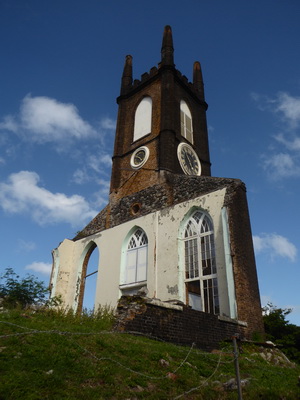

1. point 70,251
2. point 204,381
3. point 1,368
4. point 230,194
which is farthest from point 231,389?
point 70,251

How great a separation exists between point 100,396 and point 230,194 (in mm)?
10355

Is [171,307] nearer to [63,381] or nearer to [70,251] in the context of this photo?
[63,381]

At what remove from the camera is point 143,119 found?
2158 cm

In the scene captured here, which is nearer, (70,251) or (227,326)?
(227,326)

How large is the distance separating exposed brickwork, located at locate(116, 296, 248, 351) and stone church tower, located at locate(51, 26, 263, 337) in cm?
62

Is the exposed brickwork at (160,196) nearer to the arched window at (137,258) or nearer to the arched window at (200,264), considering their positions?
the arched window at (137,258)

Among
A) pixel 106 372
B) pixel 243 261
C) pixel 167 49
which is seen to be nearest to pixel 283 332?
pixel 243 261

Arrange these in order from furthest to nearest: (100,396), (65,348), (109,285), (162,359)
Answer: (109,285), (162,359), (65,348), (100,396)

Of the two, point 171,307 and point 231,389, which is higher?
point 171,307

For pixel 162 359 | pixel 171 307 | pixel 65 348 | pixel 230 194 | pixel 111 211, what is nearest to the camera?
pixel 65 348

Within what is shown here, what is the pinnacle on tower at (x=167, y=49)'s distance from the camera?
71.8 ft

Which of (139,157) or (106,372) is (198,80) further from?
(106,372)

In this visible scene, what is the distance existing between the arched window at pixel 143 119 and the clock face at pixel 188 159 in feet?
8.29

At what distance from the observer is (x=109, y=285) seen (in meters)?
16.6
